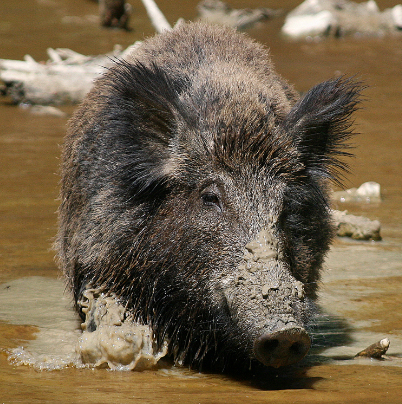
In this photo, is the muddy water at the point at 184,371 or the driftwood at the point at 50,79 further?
the driftwood at the point at 50,79

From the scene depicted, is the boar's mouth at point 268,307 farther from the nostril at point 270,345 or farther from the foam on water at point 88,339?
the foam on water at point 88,339

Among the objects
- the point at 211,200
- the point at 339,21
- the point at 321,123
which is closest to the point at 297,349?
the point at 211,200

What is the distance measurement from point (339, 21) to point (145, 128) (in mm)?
17056

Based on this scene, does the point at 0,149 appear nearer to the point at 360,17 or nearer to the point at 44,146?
the point at 44,146

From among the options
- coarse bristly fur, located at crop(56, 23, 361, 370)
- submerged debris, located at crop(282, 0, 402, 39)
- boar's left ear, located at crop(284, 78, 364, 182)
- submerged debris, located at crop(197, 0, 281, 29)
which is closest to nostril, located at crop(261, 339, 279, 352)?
coarse bristly fur, located at crop(56, 23, 361, 370)

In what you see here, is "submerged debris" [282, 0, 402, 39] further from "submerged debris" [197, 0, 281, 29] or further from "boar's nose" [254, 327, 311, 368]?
"boar's nose" [254, 327, 311, 368]

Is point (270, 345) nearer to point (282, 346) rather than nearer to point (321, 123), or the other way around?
point (282, 346)

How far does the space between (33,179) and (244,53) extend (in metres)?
4.07

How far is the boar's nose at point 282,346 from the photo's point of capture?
138 inches

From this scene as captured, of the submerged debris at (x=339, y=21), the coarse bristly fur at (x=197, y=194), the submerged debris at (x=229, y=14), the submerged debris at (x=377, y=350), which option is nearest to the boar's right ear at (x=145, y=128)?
the coarse bristly fur at (x=197, y=194)

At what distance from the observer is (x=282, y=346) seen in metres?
3.63

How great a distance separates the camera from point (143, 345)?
4.26 m

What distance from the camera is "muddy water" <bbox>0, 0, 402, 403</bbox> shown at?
3594 mm

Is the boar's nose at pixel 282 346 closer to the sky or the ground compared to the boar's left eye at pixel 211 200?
closer to the ground
